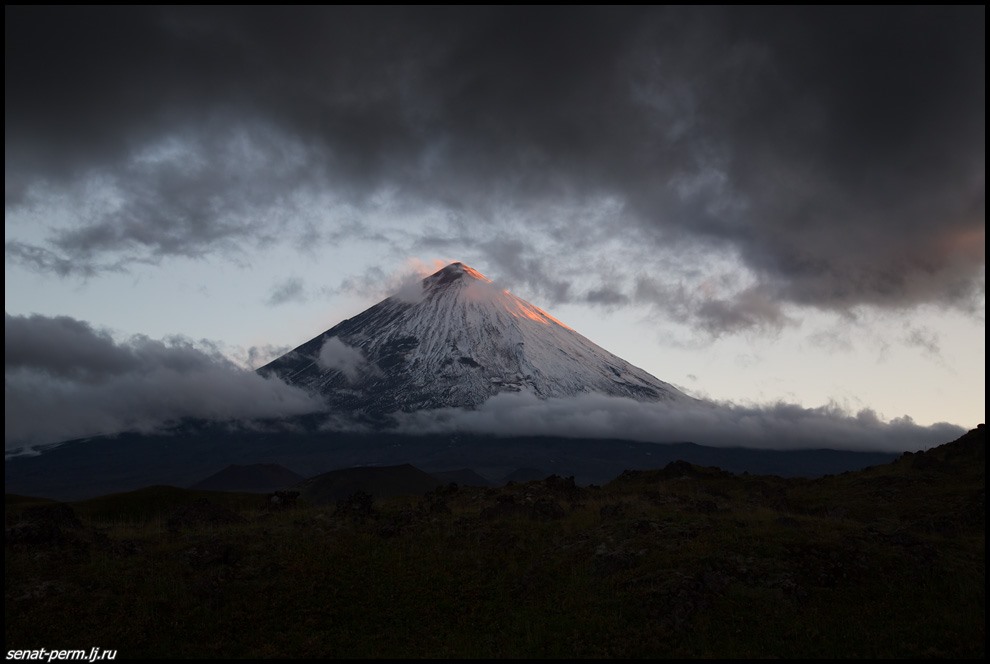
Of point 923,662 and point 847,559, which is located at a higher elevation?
point 847,559

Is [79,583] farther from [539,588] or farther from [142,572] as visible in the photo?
[539,588]

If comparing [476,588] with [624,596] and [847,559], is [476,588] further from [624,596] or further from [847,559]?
[847,559]

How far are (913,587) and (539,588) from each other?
11.7 m

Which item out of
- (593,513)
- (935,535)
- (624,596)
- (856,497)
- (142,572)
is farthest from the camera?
(856,497)

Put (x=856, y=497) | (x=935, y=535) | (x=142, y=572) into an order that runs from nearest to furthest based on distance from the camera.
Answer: (x=142, y=572) → (x=935, y=535) → (x=856, y=497)

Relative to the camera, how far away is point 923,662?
641 inches

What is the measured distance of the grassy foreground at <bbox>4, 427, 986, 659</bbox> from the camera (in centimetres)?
1794

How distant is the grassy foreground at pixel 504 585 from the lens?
1794 cm

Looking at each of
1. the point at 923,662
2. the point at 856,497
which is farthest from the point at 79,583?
the point at 856,497

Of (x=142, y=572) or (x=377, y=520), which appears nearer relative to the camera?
(x=142, y=572)

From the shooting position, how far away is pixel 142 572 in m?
21.7

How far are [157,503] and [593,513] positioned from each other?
27.6 metres

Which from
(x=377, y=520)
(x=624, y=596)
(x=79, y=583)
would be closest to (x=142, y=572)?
(x=79, y=583)

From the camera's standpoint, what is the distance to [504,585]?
22156mm
